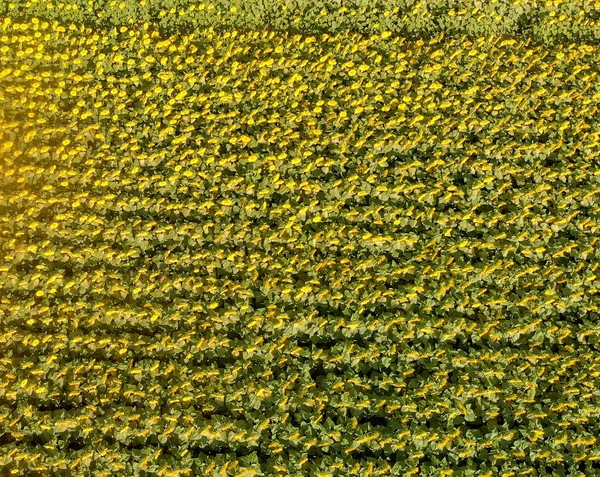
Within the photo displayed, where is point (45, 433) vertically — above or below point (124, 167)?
below

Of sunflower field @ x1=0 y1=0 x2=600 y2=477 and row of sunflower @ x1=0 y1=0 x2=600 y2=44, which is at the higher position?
row of sunflower @ x1=0 y1=0 x2=600 y2=44

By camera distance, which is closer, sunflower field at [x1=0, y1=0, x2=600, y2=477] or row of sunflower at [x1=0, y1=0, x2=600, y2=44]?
sunflower field at [x1=0, y1=0, x2=600, y2=477]

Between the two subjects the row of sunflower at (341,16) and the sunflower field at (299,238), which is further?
the row of sunflower at (341,16)

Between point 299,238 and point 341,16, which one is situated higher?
point 341,16

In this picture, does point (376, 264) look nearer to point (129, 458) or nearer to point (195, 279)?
point (195, 279)

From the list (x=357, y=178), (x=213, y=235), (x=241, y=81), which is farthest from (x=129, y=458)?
(x=241, y=81)

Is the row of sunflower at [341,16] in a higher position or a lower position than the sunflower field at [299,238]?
higher

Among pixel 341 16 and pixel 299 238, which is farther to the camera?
pixel 341 16

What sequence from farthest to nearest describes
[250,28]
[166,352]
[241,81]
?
[250,28], [241,81], [166,352]
